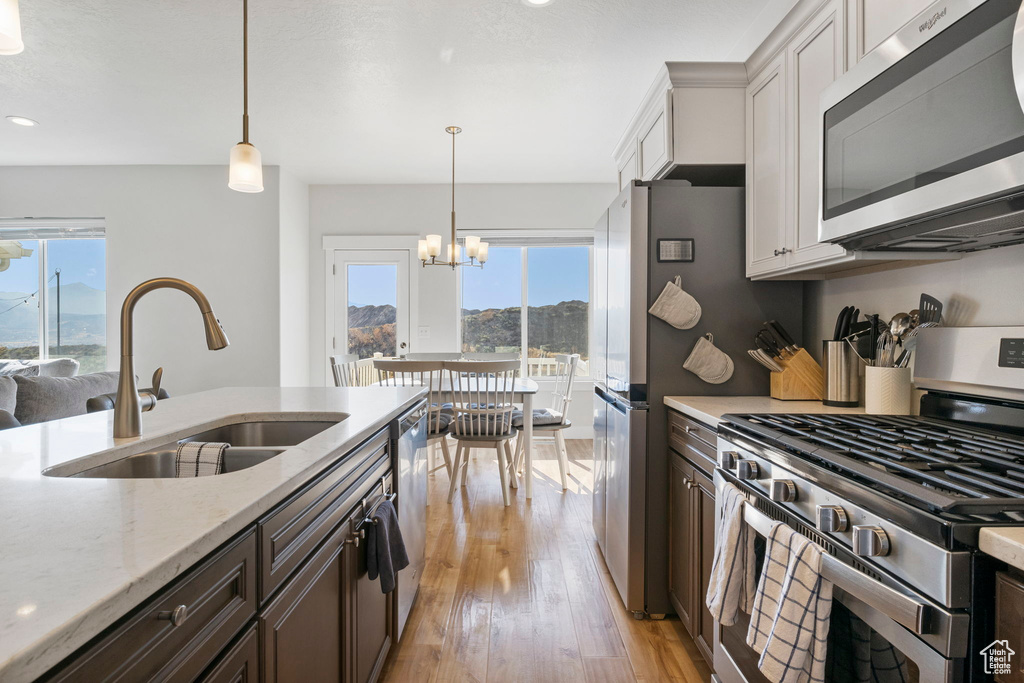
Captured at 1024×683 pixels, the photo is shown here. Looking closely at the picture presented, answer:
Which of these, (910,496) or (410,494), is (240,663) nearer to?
(910,496)

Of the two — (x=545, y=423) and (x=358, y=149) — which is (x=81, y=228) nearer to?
(x=358, y=149)

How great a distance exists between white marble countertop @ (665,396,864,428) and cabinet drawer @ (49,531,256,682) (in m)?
1.25

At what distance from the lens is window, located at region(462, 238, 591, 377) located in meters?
5.32

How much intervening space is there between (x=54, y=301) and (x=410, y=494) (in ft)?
16.8

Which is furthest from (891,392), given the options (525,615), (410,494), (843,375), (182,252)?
(182,252)

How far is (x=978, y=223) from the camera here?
113 centimetres

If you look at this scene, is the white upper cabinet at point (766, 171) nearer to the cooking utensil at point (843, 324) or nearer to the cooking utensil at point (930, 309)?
the cooking utensil at point (843, 324)

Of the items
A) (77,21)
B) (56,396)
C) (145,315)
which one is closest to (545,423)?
(56,396)

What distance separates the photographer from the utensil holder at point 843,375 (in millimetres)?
1765

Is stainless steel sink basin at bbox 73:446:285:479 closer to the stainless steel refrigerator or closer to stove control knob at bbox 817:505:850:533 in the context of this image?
stove control knob at bbox 817:505:850:533

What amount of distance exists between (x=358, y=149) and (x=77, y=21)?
6.30ft

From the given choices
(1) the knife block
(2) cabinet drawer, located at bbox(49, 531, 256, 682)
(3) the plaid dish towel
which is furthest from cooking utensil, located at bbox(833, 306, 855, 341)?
(2) cabinet drawer, located at bbox(49, 531, 256, 682)

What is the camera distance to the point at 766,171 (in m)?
1.94

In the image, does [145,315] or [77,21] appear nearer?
[77,21]
